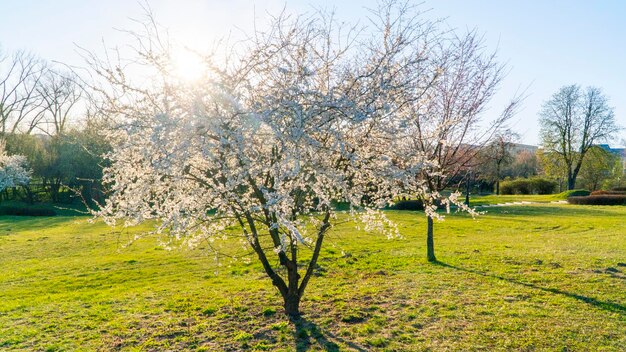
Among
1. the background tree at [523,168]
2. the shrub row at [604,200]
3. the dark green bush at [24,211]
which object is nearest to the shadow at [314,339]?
the dark green bush at [24,211]

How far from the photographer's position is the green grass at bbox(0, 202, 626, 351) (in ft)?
20.6

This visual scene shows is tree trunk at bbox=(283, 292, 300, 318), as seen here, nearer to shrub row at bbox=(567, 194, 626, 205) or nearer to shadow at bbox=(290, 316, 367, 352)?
shadow at bbox=(290, 316, 367, 352)

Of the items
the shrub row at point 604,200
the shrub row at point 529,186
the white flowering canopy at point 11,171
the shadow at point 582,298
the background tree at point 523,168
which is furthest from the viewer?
the background tree at point 523,168

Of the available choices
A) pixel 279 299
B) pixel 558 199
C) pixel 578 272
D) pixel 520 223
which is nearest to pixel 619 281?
pixel 578 272

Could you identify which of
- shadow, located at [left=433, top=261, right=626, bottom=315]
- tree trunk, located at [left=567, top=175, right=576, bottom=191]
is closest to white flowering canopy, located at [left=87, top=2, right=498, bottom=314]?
shadow, located at [left=433, top=261, right=626, bottom=315]

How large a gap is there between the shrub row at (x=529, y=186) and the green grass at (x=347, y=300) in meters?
38.4

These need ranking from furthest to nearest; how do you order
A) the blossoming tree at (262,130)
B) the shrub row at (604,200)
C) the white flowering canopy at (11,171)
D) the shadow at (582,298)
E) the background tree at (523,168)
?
the background tree at (523,168) → the white flowering canopy at (11,171) → the shrub row at (604,200) → the shadow at (582,298) → the blossoming tree at (262,130)

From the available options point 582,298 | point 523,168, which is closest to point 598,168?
point 523,168

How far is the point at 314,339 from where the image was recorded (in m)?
6.26

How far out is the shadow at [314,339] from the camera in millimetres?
5953

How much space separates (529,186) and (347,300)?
161 feet

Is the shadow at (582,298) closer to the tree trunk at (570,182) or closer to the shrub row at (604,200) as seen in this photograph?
the shrub row at (604,200)

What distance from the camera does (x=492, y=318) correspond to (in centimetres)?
688

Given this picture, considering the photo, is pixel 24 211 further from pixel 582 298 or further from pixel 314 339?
pixel 582 298
